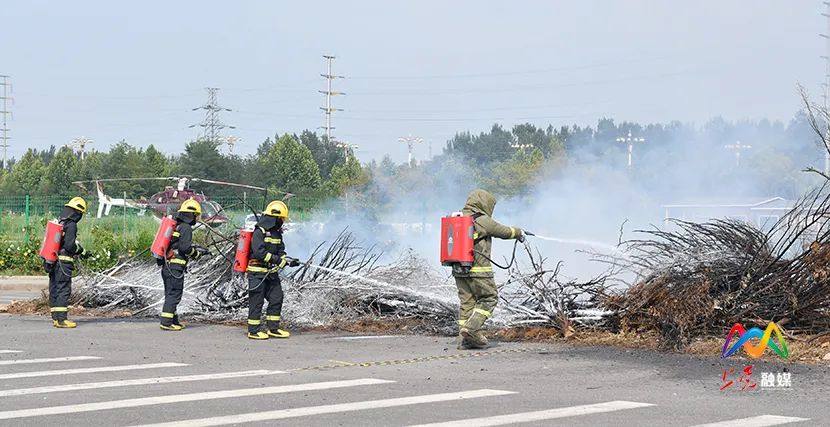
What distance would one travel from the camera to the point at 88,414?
808 centimetres

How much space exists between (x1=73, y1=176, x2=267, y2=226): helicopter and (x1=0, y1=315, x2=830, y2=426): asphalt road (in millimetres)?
4413

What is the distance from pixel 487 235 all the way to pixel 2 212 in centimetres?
2168

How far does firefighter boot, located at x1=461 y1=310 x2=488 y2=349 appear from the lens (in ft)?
39.2

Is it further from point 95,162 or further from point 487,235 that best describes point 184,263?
point 95,162

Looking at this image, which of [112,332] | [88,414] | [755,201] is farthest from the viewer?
[755,201]

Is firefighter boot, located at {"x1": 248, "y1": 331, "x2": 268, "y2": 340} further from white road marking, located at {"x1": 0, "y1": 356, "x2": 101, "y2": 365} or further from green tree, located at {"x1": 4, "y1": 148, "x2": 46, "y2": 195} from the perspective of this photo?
green tree, located at {"x1": 4, "y1": 148, "x2": 46, "y2": 195}

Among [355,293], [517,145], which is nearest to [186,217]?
[355,293]

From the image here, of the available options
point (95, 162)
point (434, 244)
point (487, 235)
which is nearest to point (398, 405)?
point (487, 235)

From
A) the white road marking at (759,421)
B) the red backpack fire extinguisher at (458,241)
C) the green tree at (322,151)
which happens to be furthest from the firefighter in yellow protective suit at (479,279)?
the green tree at (322,151)

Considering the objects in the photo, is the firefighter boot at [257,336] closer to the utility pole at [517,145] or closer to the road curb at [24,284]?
the road curb at [24,284]

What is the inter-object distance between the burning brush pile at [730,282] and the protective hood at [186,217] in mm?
6273

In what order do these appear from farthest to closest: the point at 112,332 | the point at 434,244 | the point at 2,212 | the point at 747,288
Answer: the point at 2,212
the point at 434,244
the point at 112,332
the point at 747,288

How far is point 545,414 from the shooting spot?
7.98 meters

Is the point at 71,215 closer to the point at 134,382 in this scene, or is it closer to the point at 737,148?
the point at 134,382
